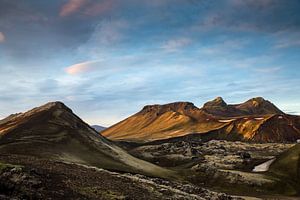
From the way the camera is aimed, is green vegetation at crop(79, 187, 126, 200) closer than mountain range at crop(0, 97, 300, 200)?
Yes

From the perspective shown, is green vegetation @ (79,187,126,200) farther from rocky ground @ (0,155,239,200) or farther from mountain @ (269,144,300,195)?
mountain @ (269,144,300,195)

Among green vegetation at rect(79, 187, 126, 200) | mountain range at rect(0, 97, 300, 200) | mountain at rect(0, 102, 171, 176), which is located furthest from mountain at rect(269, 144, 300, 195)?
green vegetation at rect(79, 187, 126, 200)

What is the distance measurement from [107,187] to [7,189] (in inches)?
633

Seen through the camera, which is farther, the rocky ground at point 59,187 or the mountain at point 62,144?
the mountain at point 62,144

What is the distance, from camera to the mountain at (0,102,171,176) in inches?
4114

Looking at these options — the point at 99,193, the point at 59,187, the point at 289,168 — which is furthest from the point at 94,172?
the point at 289,168

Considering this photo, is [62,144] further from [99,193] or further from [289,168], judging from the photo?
[289,168]

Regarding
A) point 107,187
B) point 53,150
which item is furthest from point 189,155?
point 107,187

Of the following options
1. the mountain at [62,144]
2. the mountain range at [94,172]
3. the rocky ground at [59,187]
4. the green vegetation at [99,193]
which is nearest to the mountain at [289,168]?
the mountain range at [94,172]

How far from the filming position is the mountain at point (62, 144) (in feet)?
343

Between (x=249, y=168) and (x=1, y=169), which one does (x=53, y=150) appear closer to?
(x=1, y=169)

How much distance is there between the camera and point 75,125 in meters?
155

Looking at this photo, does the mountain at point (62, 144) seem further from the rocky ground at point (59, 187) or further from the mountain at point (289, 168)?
the mountain at point (289, 168)

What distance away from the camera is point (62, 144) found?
123 metres
